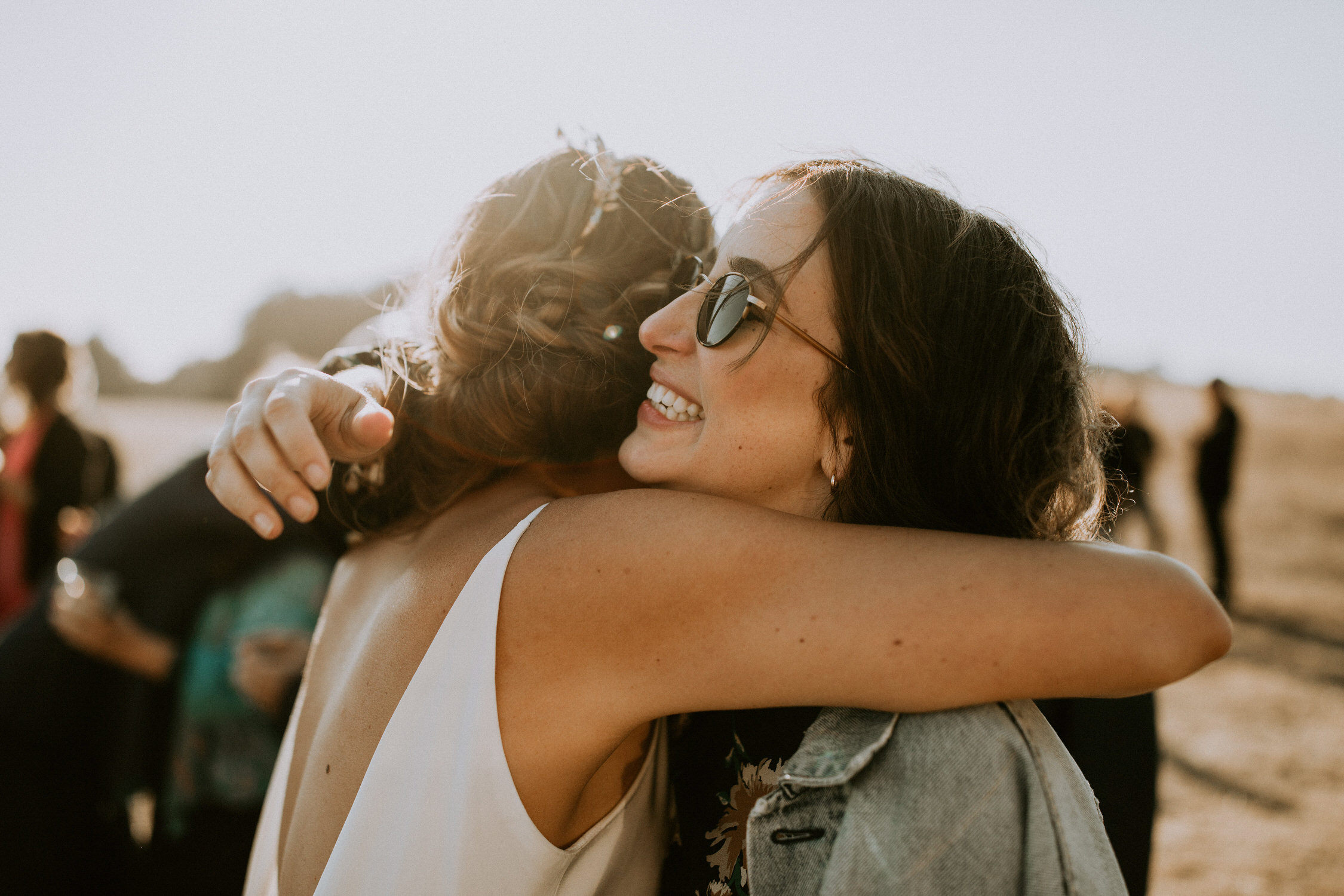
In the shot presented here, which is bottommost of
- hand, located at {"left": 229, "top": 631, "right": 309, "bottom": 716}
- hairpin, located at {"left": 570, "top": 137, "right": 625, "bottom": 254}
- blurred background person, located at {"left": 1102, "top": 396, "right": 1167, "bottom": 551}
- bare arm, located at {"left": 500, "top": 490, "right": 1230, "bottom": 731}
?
blurred background person, located at {"left": 1102, "top": 396, "right": 1167, "bottom": 551}

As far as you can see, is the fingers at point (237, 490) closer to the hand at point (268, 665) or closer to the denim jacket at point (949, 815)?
the denim jacket at point (949, 815)

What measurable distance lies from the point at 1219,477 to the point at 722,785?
10487 mm

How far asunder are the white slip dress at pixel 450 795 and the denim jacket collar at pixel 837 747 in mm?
515

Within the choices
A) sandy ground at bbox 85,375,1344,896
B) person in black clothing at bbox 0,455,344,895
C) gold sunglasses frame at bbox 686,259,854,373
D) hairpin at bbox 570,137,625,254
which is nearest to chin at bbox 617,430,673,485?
gold sunglasses frame at bbox 686,259,854,373

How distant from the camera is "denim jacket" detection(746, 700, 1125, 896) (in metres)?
1.24

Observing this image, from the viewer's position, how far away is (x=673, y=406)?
2.02 meters

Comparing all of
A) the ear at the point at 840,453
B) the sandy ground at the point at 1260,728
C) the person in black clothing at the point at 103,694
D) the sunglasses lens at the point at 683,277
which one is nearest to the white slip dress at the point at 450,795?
the ear at the point at 840,453

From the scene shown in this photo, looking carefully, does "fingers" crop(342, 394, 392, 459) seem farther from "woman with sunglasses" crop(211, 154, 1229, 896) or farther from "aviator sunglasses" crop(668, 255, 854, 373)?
"aviator sunglasses" crop(668, 255, 854, 373)

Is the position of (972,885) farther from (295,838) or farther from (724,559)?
(295,838)

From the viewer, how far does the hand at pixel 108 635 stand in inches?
120

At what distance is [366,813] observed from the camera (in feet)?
4.81

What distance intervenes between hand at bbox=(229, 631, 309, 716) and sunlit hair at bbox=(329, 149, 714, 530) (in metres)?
1.35

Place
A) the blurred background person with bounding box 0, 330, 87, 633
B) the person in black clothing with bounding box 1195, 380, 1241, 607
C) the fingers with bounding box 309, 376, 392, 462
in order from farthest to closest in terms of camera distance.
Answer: the person in black clothing with bounding box 1195, 380, 1241, 607 < the blurred background person with bounding box 0, 330, 87, 633 < the fingers with bounding box 309, 376, 392, 462

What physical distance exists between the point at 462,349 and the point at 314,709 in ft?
3.18
